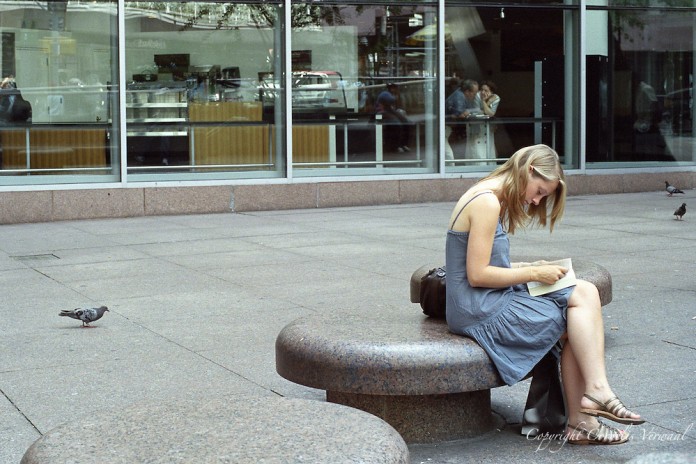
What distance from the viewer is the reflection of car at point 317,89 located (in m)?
16.0

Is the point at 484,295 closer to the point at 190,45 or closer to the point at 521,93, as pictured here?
the point at 190,45

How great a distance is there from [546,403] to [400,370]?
0.82m

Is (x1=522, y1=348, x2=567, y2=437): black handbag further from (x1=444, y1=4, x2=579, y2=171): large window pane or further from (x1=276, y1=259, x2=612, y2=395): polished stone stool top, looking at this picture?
(x1=444, y1=4, x2=579, y2=171): large window pane

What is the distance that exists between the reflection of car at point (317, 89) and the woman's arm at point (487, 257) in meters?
11.5

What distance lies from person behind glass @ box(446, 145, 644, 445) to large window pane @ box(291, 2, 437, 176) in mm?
11298

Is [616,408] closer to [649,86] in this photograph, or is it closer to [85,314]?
[85,314]

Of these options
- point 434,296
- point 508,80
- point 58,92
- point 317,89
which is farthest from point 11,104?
point 434,296

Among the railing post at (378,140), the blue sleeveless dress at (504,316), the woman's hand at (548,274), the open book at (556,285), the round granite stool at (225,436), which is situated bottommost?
the round granite stool at (225,436)

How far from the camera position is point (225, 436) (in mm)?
3346

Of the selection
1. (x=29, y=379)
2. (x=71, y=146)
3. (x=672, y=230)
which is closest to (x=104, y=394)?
(x=29, y=379)

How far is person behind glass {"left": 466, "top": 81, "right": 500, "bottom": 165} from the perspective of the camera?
16.9 metres

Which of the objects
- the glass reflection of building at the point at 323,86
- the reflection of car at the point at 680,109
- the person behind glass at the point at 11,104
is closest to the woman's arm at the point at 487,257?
the glass reflection of building at the point at 323,86

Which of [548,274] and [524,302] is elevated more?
[548,274]

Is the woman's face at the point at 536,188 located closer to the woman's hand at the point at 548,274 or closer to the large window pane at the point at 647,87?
the woman's hand at the point at 548,274
